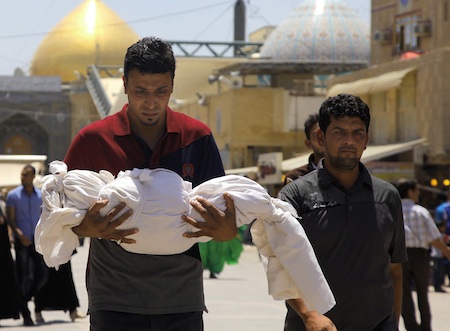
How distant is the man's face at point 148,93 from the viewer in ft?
13.9

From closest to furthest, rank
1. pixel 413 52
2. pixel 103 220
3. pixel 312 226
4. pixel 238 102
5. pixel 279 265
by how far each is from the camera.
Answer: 1. pixel 103 220
2. pixel 279 265
3. pixel 312 226
4. pixel 413 52
5. pixel 238 102

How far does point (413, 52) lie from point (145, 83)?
26317 millimetres

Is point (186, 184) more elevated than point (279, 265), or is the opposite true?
point (186, 184)

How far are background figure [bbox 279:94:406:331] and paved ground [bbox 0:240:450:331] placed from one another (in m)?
5.44

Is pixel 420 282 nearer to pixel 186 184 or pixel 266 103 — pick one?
pixel 186 184

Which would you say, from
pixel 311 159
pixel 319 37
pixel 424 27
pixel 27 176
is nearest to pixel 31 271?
pixel 27 176

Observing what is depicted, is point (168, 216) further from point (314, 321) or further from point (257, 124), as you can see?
point (257, 124)

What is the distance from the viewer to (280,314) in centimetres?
1200

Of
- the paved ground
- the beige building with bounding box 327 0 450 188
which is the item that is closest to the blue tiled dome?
the beige building with bounding box 327 0 450 188

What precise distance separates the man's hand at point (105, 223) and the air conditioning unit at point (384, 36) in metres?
28.4

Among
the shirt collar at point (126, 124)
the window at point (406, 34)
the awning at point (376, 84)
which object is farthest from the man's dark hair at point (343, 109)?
the window at point (406, 34)

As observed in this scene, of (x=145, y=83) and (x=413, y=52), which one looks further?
(x=413, y=52)

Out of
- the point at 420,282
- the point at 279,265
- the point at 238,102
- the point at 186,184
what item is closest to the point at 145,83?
the point at 186,184

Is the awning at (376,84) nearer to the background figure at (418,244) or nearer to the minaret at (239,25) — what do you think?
the background figure at (418,244)
